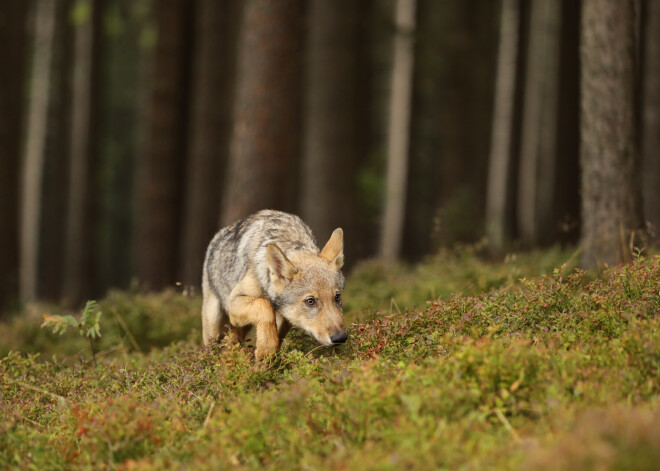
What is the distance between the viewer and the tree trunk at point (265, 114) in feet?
39.2

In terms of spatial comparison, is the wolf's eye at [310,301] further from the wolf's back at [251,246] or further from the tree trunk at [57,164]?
the tree trunk at [57,164]

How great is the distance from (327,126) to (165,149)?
395 cm

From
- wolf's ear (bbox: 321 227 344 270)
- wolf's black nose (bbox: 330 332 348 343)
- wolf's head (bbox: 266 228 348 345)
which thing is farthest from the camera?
wolf's ear (bbox: 321 227 344 270)

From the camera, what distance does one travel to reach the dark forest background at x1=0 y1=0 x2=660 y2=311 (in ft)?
29.9

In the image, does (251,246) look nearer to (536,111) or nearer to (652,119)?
(652,119)

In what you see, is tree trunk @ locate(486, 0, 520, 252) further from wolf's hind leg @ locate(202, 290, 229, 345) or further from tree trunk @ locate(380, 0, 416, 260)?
wolf's hind leg @ locate(202, 290, 229, 345)

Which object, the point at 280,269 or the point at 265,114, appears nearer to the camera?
the point at 280,269

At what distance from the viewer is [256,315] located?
698 centimetres

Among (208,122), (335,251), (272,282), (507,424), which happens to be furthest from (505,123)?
(507,424)

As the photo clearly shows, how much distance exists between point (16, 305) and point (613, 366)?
44.9ft

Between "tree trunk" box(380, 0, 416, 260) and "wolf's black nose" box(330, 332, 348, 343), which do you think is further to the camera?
"tree trunk" box(380, 0, 416, 260)

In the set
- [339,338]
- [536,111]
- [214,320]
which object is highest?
[536,111]

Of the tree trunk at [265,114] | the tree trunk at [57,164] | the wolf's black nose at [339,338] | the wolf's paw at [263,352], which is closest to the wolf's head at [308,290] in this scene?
the wolf's black nose at [339,338]

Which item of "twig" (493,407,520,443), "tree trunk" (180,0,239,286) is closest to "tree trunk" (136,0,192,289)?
"tree trunk" (180,0,239,286)
